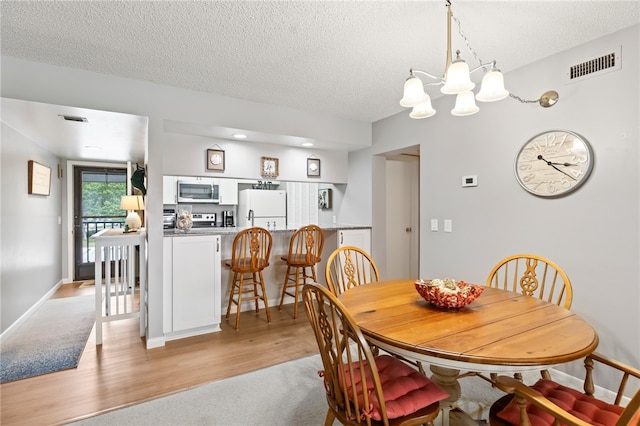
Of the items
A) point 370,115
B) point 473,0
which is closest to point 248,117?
point 370,115

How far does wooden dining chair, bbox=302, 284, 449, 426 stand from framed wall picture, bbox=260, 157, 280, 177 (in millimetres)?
2823

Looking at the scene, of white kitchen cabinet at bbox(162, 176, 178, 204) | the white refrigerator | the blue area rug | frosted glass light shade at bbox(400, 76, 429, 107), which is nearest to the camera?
frosted glass light shade at bbox(400, 76, 429, 107)

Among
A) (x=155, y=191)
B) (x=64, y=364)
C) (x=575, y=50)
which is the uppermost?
(x=575, y=50)

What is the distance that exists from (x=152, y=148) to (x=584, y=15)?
10.9 ft

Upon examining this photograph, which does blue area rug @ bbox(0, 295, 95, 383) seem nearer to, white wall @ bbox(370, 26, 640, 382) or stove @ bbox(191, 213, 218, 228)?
stove @ bbox(191, 213, 218, 228)

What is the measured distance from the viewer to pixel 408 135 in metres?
3.68

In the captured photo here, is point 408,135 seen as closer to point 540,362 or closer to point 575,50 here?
point 575,50

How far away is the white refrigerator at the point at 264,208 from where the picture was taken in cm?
515

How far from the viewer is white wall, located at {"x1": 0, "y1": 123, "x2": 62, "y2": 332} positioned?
3.12 metres

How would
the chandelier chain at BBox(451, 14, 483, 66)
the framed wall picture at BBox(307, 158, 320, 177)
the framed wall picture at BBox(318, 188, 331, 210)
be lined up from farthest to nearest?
the framed wall picture at BBox(318, 188, 331, 210) < the framed wall picture at BBox(307, 158, 320, 177) < the chandelier chain at BBox(451, 14, 483, 66)

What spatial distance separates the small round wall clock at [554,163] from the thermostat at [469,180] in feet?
1.25

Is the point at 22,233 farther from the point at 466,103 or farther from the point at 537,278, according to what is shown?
the point at 537,278

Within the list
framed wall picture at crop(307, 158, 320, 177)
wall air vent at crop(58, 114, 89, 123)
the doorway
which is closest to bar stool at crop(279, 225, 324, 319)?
framed wall picture at crop(307, 158, 320, 177)

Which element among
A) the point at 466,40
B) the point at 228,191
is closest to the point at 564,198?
the point at 466,40
